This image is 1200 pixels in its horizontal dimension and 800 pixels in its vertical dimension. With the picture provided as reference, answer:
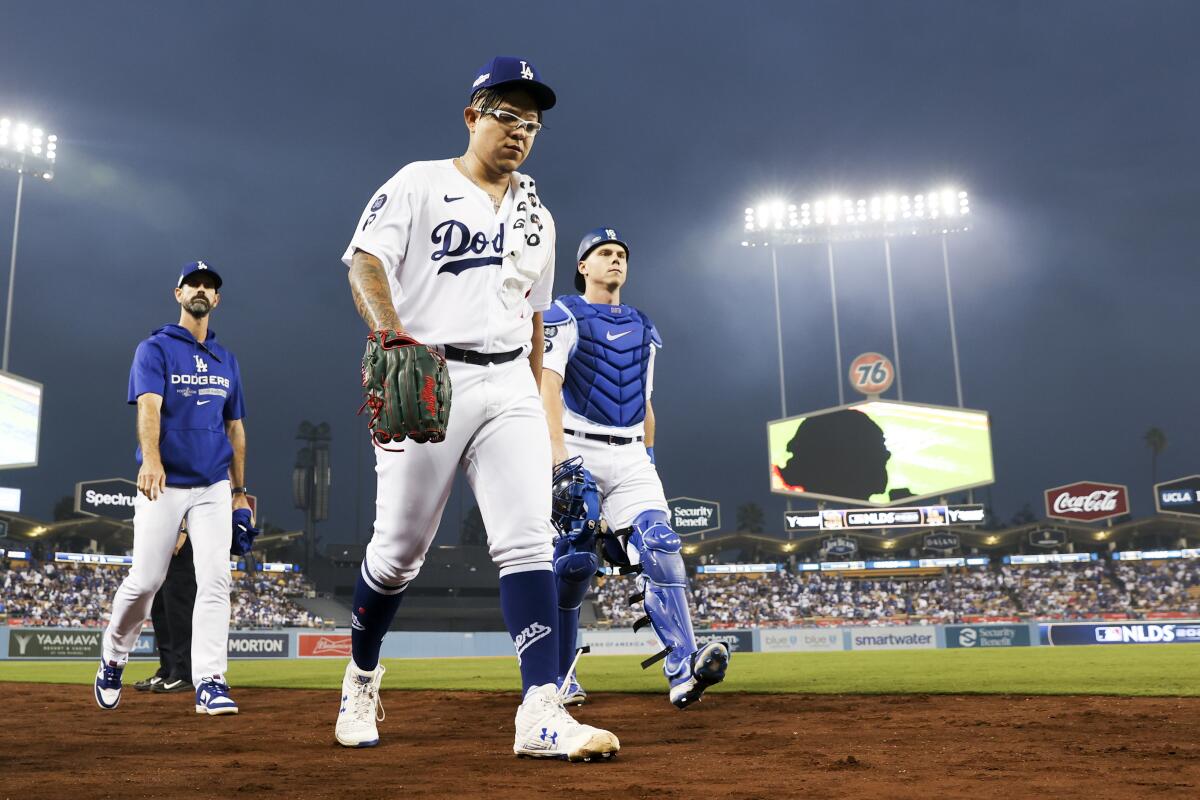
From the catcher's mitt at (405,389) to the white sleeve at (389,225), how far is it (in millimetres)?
461

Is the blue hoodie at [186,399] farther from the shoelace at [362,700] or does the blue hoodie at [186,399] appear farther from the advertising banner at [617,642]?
the advertising banner at [617,642]

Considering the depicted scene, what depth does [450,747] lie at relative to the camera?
3.93m

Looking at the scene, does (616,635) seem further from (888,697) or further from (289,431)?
(289,431)

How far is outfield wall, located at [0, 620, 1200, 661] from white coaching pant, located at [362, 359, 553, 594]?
19.3m

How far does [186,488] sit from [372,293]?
334cm

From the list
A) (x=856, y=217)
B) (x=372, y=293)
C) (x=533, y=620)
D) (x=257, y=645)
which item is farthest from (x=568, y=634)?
(x=856, y=217)

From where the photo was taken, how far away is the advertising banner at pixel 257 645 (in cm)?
2387

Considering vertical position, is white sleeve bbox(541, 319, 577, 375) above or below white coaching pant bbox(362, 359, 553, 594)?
above

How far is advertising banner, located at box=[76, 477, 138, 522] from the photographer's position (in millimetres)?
38688

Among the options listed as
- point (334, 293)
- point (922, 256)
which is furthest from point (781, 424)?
point (334, 293)

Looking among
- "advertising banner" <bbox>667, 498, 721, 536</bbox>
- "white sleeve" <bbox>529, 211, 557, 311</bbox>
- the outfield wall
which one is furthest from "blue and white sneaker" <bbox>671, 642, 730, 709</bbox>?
"advertising banner" <bbox>667, 498, 721, 536</bbox>

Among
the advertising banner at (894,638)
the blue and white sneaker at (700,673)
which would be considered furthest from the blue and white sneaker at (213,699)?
the advertising banner at (894,638)

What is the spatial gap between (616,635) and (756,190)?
204ft

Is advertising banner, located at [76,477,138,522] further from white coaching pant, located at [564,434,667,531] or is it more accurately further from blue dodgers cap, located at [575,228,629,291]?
white coaching pant, located at [564,434,667,531]
